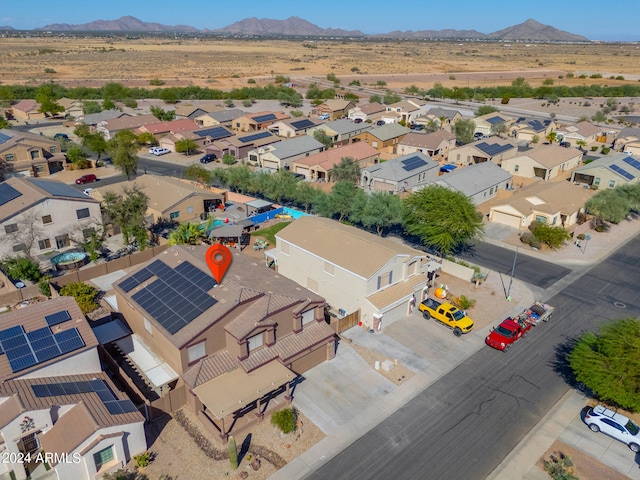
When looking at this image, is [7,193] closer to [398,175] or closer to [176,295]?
[176,295]

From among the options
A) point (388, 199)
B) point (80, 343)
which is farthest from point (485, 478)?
point (388, 199)

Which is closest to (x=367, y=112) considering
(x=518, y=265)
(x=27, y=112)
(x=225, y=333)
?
(x=518, y=265)

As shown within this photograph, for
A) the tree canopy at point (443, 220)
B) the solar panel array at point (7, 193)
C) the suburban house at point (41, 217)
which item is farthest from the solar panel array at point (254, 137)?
the tree canopy at point (443, 220)

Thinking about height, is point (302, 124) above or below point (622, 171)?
above

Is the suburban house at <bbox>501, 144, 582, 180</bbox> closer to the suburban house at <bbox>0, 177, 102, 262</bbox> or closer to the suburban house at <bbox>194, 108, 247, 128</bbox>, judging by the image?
the suburban house at <bbox>194, 108, 247, 128</bbox>

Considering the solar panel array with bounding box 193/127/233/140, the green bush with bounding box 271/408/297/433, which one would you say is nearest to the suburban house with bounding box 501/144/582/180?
the solar panel array with bounding box 193/127/233/140

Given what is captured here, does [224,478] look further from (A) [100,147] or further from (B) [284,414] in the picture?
(A) [100,147]
